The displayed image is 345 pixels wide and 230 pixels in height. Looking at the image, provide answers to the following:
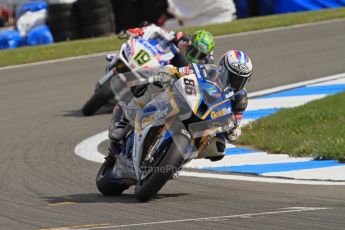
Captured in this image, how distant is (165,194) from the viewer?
8.45 metres

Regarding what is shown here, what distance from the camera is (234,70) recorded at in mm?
8195

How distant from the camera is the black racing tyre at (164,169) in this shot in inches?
300

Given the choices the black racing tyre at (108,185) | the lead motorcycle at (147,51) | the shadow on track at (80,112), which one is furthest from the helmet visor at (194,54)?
the black racing tyre at (108,185)

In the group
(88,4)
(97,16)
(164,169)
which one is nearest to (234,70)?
(164,169)

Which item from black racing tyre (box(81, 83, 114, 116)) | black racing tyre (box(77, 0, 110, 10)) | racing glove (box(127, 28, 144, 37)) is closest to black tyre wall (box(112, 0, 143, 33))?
black racing tyre (box(77, 0, 110, 10))

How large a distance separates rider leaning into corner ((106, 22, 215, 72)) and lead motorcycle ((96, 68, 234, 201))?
13.1ft

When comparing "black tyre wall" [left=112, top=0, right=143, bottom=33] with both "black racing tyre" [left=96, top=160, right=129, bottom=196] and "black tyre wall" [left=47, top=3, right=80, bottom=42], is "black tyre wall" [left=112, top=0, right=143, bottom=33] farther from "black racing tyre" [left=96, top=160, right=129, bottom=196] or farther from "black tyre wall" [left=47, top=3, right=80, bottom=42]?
"black racing tyre" [left=96, top=160, right=129, bottom=196]

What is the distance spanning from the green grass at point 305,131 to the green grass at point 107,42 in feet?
26.3

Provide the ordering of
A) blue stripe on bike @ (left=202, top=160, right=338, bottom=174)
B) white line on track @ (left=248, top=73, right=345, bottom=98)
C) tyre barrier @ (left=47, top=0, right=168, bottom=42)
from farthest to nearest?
tyre barrier @ (left=47, top=0, right=168, bottom=42) < white line on track @ (left=248, top=73, right=345, bottom=98) < blue stripe on bike @ (left=202, top=160, right=338, bottom=174)

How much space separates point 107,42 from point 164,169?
Result: 13.7 metres

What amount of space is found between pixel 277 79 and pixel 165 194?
8.02 meters

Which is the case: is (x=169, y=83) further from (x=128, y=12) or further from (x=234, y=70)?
(x=128, y=12)

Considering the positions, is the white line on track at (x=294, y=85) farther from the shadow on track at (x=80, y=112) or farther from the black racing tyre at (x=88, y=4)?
the black racing tyre at (x=88, y=4)

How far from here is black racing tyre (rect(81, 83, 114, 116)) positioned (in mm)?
14070
